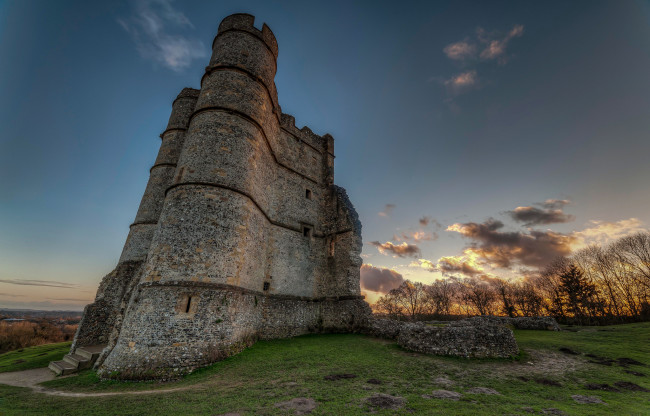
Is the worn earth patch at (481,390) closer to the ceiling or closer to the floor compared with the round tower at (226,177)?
closer to the floor

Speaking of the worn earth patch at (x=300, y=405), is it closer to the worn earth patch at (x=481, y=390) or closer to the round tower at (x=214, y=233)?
the worn earth patch at (x=481, y=390)

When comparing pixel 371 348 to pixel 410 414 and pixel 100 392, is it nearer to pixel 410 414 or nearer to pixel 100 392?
pixel 410 414

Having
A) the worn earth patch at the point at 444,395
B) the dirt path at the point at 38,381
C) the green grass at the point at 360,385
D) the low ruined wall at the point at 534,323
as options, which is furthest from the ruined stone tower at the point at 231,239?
the low ruined wall at the point at 534,323

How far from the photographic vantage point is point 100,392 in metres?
8.29

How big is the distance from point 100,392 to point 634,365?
20.0 metres

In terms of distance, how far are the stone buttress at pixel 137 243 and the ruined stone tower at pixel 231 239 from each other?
0.08 meters

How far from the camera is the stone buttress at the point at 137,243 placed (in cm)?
1513

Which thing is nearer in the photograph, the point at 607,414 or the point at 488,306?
the point at 607,414

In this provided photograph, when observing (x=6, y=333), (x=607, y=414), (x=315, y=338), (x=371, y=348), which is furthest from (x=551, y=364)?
(x=6, y=333)

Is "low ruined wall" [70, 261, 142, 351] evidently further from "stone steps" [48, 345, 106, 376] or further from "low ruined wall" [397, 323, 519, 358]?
"low ruined wall" [397, 323, 519, 358]

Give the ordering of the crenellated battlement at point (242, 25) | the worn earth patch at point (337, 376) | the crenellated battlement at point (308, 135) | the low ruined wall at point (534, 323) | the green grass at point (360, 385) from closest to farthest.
Answer: 1. the green grass at point (360, 385)
2. the worn earth patch at point (337, 376)
3. the crenellated battlement at point (242, 25)
4. the low ruined wall at point (534, 323)
5. the crenellated battlement at point (308, 135)

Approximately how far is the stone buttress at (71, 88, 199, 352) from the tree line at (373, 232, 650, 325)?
48473 millimetres

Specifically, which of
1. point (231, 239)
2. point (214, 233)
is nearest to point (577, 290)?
point (231, 239)

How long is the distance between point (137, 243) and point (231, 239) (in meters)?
10.2
